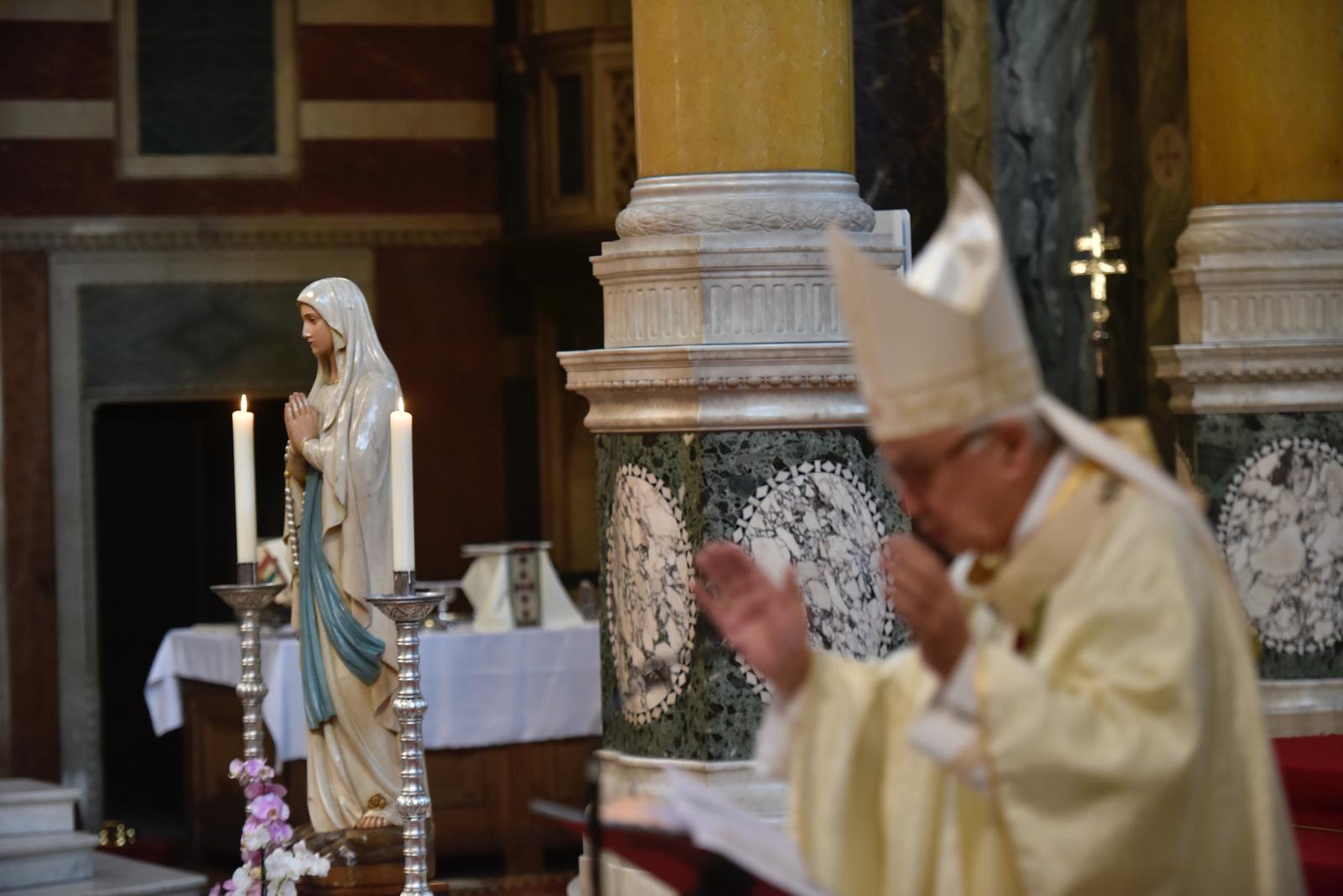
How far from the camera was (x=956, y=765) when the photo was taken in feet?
7.97

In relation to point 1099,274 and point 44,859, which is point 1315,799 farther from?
point 44,859

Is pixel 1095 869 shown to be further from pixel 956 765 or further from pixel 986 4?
pixel 986 4

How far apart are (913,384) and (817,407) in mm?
2675

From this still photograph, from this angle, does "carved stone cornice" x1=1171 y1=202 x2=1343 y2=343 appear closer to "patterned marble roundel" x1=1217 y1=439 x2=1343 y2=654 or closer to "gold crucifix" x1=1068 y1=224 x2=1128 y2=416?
"patterned marble roundel" x1=1217 y1=439 x2=1343 y2=654

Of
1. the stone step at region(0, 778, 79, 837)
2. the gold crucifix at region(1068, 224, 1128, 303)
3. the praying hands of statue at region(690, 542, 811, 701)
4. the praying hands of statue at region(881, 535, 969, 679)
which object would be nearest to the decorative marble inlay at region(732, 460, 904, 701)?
the praying hands of statue at region(690, 542, 811, 701)

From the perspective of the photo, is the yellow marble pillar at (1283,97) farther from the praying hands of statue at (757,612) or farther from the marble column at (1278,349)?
the praying hands of statue at (757,612)

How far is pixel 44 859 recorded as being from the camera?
7504 mm

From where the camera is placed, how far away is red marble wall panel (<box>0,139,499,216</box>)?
11914 mm

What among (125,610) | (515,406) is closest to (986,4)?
(515,406)

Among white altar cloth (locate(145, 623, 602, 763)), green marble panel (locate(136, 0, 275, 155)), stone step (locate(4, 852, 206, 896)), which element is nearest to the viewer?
stone step (locate(4, 852, 206, 896))

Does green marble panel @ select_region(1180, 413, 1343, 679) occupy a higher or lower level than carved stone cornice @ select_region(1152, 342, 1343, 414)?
lower

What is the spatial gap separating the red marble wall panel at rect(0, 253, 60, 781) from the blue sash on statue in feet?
19.9

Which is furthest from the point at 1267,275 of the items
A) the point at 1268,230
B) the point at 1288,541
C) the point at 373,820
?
the point at 373,820

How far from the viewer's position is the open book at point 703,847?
243 cm
